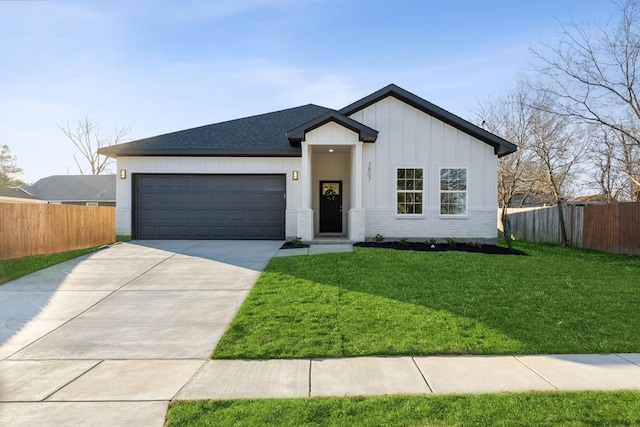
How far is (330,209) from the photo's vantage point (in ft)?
52.7

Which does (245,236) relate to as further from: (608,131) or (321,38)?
(608,131)

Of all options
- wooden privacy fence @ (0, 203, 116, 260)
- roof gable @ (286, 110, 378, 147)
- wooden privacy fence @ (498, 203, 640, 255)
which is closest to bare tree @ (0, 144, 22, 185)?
wooden privacy fence @ (0, 203, 116, 260)

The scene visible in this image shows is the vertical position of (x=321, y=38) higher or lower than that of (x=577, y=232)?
higher

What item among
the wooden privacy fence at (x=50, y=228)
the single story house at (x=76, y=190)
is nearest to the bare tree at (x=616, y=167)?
the wooden privacy fence at (x=50, y=228)

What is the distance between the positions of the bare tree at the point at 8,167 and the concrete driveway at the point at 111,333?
148 ft

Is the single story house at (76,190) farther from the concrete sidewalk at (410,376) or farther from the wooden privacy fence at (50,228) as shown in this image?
the concrete sidewalk at (410,376)

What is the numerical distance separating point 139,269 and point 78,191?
31397 millimetres

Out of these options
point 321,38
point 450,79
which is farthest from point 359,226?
point 450,79

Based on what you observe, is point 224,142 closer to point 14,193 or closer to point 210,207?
point 210,207

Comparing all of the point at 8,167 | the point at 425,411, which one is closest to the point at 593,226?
the point at 425,411

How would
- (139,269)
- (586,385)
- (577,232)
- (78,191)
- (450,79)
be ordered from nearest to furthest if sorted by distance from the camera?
(586,385)
(139,269)
(577,232)
(450,79)
(78,191)

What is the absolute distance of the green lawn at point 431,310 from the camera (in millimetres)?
4773

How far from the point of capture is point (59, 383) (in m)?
3.90

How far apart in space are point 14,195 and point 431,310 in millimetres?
37274
